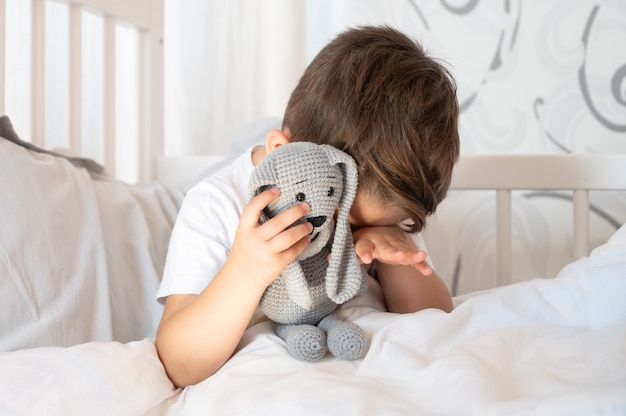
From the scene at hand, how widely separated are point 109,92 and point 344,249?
671 millimetres

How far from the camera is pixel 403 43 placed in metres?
0.68

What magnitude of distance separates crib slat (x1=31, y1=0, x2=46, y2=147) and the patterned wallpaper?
0.75 m

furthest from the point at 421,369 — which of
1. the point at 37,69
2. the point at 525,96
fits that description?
the point at 525,96

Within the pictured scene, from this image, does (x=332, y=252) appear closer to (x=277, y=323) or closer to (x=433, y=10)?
(x=277, y=323)

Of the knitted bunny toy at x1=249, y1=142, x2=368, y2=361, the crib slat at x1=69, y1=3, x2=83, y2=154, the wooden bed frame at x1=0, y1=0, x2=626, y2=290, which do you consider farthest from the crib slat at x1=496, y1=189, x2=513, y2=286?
the crib slat at x1=69, y1=3, x2=83, y2=154

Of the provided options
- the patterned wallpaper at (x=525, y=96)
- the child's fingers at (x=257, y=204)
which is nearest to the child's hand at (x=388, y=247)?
the child's fingers at (x=257, y=204)

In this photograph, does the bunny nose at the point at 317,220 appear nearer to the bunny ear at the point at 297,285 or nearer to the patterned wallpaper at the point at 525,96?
the bunny ear at the point at 297,285

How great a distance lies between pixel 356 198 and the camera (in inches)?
24.6

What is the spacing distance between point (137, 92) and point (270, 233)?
771 mm

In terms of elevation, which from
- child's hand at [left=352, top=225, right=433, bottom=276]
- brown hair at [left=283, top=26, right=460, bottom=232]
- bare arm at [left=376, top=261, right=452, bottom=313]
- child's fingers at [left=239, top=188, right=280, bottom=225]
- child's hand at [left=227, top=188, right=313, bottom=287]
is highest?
brown hair at [left=283, top=26, right=460, bottom=232]

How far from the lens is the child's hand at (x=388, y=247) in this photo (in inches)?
24.1

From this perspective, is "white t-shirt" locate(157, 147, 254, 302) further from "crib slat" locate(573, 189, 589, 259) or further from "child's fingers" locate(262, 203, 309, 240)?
"crib slat" locate(573, 189, 589, 259)

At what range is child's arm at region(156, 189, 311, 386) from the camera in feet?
1.82

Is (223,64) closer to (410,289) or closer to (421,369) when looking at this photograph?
(410,289)
